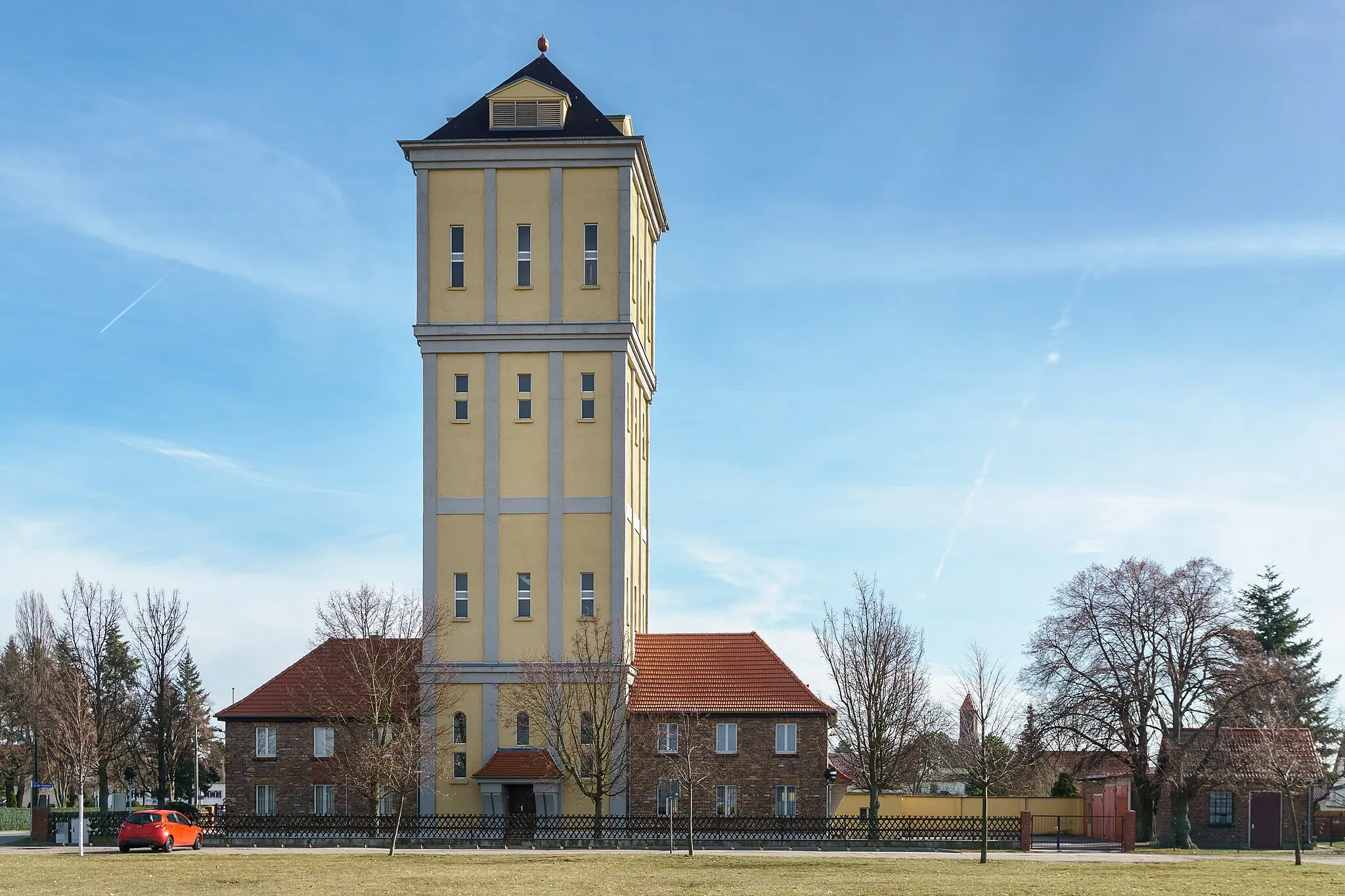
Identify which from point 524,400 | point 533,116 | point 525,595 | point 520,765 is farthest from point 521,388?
point 520,765

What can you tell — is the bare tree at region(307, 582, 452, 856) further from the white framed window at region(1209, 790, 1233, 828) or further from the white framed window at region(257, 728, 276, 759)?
the white framed window at region(1209, 790, 1233, 828)

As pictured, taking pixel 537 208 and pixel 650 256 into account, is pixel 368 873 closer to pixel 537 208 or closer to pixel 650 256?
pixel 537 208

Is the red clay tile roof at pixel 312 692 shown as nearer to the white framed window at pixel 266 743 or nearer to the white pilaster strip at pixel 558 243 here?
the white framed window at pixel 266 743

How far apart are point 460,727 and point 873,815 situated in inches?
636

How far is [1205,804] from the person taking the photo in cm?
6519

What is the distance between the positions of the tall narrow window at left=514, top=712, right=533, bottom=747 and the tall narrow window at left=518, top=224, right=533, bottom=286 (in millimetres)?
17112

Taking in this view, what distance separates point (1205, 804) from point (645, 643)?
85.1 feet

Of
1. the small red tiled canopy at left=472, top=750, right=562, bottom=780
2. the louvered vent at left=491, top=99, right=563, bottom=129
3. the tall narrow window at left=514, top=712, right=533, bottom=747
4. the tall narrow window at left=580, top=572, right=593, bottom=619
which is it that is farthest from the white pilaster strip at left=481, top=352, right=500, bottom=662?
the louvered vent at left=491, top=99, right=563, bottom=129

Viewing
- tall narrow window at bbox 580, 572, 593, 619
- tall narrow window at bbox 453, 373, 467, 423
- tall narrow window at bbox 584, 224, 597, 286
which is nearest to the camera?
tall narrow window at bbox 580, 572, 593, 619

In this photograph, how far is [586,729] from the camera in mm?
56250

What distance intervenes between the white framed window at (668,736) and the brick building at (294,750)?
9.88 meters

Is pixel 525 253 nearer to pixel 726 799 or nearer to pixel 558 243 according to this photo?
pixel 558 243

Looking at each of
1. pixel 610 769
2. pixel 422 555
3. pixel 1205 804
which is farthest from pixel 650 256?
pixel 1205 804

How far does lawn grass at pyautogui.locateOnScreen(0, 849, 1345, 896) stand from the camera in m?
31.7
